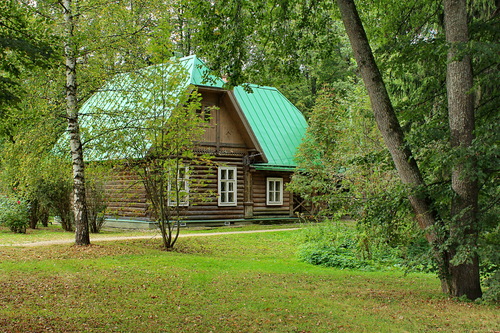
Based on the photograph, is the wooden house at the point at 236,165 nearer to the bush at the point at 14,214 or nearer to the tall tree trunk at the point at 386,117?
the bush at the point at 14,214

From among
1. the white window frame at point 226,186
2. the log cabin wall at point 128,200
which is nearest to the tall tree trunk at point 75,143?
the log cabin wall at point 128,200

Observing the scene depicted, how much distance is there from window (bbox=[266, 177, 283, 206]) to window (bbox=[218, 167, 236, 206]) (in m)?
2.36

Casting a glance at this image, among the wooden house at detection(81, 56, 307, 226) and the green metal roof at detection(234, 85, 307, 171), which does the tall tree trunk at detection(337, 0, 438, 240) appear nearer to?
the wooden house at detection(81, 56, 307, 226)

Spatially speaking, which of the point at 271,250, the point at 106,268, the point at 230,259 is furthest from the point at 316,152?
the point at 106,268

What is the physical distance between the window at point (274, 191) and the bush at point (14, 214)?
38.5ft

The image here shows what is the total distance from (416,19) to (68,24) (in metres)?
8.16

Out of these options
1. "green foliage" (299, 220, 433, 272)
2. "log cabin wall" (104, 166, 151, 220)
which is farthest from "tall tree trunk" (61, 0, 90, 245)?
"log cabin wall" (104, 166, 151, 220)

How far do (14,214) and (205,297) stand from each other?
12978mm

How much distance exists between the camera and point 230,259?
1338 centimetres

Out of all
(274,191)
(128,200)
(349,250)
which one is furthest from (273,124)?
(349,250)

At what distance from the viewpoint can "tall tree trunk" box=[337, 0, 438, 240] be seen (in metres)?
8.92

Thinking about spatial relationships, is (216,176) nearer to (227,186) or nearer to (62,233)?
(227,186)

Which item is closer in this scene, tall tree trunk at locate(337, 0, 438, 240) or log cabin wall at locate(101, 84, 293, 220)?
tall tree trunk at locate(337, 0, 438, 240)

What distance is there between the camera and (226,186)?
78.6ft
